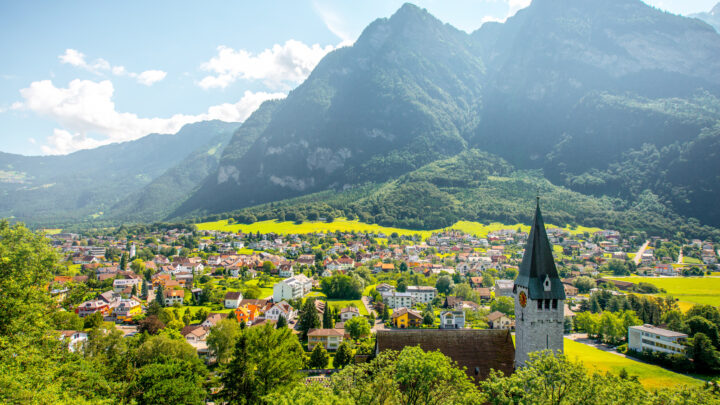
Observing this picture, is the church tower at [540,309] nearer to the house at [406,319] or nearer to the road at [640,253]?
the house at [406,319]

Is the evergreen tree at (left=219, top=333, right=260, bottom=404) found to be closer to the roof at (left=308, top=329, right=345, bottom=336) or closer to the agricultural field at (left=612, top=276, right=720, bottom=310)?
the roof at (left=308, top=329, right=345, bottom=336)

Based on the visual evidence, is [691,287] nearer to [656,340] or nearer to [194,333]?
[656,340]

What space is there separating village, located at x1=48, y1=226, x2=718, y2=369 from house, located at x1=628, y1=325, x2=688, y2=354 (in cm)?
13

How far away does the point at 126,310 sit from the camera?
6412 cm

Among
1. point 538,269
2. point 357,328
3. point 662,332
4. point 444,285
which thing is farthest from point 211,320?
point 662,332

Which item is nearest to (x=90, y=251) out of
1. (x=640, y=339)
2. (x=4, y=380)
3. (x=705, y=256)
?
(x=4, y=380)

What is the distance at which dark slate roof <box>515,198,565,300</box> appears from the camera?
836 inches

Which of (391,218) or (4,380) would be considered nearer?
(4,380)

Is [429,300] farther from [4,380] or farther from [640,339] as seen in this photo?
[4,380]

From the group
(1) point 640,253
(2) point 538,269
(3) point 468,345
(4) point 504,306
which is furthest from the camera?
(1) point 640,253

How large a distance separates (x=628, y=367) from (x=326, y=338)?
3577 cm

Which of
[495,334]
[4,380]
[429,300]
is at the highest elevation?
[4,380]

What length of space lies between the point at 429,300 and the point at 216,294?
1653 inches

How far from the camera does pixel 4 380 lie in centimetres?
1427
